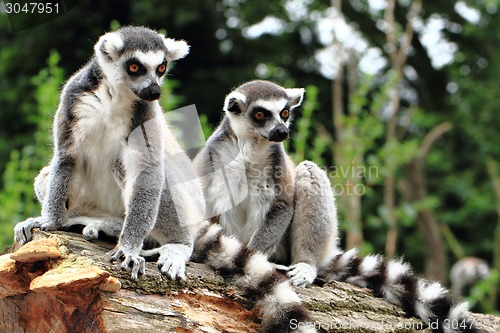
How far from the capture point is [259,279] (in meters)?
3.95

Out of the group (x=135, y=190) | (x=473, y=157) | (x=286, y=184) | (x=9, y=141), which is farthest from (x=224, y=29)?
(x=135, y=190)

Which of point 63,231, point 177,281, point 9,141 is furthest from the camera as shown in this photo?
point 9,141

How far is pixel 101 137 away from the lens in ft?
13.4

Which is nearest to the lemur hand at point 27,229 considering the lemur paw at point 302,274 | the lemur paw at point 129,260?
the lemur paw at point 129,260

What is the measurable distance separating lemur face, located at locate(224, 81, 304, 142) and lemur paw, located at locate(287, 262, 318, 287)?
A: 1.02m

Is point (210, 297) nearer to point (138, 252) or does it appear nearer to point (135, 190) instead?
point (138, 252)

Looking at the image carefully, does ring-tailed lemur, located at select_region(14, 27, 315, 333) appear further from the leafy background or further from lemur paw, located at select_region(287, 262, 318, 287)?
the leafy background

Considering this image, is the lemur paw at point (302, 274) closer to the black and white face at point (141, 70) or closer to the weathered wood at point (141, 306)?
the weathered wood at point (141, 306)

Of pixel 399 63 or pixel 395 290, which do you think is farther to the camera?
pixel 399 63

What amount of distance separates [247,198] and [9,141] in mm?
7131

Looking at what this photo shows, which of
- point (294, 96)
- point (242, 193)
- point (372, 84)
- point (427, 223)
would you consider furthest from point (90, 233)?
point (372, 84)

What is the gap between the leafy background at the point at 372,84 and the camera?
10695 mm

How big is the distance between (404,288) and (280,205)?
3.50ft

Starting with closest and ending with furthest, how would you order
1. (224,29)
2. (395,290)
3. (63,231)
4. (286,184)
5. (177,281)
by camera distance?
(177,281)
(63,231)
(395,290)
(286,184)
(224,29)
